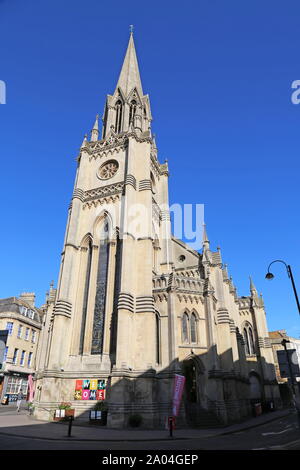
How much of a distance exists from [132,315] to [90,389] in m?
5.84

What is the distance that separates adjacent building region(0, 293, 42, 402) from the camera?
36938 mm

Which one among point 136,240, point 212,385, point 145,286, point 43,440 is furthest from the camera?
point 136,240

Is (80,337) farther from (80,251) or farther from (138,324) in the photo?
(80,251)

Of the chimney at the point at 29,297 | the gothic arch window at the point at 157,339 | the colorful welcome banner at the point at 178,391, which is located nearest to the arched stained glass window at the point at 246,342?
the gothic arch window at the point at 157,339

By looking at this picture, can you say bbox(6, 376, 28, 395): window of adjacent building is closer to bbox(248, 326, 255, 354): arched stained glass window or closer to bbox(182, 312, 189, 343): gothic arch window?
bbox(182, 312, 189, 343): gothic arch window

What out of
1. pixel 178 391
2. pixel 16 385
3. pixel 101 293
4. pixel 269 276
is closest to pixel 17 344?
pixel 16 385

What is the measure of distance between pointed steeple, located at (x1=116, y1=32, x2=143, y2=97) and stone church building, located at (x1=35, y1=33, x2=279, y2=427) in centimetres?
777

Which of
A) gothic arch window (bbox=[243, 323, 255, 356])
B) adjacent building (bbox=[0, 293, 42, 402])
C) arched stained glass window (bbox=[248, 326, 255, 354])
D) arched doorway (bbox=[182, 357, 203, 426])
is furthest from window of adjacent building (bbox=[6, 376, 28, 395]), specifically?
arched stained glass window (bbox=[248, 326, 255, 354])

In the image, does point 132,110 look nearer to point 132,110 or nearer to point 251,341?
point 132,110

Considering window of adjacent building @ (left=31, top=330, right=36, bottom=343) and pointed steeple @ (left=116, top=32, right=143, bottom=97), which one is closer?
pointed steeple @ (left=116, top=32, right=143, bottom=97)

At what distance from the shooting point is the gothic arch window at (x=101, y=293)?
2450 cm
